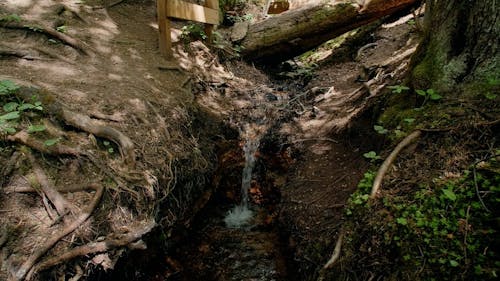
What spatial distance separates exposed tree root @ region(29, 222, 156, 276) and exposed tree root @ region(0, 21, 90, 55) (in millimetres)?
3482

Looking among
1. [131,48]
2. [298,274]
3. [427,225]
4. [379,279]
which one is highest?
[131,48]

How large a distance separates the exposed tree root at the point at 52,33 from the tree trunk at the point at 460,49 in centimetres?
492

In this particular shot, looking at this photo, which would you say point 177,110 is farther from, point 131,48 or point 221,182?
point 131,48

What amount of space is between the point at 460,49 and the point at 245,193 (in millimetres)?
3559

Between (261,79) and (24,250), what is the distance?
5.63 m

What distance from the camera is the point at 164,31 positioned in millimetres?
5453

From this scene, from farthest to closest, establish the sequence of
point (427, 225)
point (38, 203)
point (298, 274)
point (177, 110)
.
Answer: point (177, 110), point (298, 274), point (38, 203), point (427, 225)

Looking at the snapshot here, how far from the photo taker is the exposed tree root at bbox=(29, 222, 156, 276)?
92.6 inches

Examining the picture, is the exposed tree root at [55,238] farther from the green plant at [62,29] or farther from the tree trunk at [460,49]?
the green plant at [62,29]

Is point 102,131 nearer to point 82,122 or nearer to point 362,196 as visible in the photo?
point 82,122

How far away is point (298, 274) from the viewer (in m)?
3.46

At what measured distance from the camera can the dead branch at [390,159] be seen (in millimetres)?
2818

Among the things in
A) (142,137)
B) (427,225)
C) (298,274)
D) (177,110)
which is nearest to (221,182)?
(177,110)

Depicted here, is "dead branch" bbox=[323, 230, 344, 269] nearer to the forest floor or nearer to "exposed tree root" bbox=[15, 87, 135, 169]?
the forest floor
